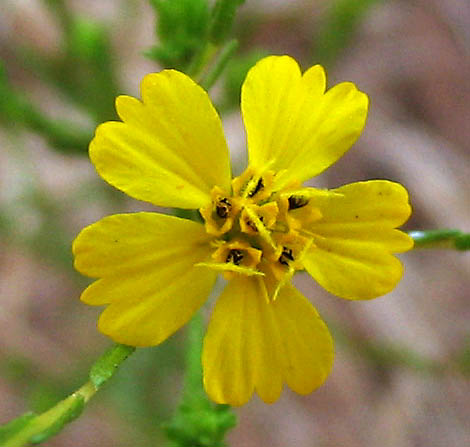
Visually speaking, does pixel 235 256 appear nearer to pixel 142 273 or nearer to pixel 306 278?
pixel 142 273

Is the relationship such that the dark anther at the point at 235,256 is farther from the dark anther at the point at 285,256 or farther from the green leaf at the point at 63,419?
the green leaf at the point at 63,419

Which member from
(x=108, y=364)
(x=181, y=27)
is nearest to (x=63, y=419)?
(x=108, y=364)

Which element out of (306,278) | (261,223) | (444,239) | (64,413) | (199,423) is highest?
(444,239)

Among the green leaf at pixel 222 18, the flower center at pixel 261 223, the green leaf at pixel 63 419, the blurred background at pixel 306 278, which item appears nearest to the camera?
the green leaf at pixel 63 419

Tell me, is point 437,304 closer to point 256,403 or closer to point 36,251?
point 256,403

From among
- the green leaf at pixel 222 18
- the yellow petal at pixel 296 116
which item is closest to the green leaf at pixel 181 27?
the green leaf at pixel 222 18

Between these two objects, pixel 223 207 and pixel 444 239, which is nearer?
pixel 223 207

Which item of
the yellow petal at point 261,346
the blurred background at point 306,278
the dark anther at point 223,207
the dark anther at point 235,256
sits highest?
the dark anther at point 223,207
